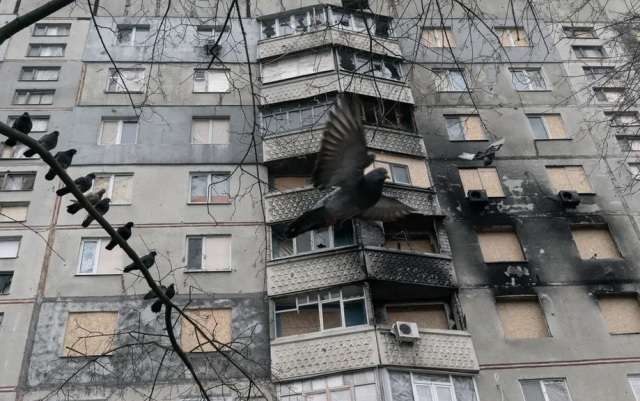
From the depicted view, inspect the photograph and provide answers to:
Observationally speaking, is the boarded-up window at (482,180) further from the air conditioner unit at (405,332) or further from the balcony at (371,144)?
the air conditioner unit at (405,332)

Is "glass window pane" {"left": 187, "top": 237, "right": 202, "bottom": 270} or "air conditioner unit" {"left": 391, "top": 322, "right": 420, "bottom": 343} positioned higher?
"glass window pane" {"left": 187, "top": 237, "right": 202, "bottom": 270}

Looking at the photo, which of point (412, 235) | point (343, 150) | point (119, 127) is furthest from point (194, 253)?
point (343, 150)

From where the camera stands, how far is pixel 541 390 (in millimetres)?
16094

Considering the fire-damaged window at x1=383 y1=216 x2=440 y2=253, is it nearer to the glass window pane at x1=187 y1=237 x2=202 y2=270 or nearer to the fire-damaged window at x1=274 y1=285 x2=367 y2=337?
the fire-damaged window at x1=274 y1=285 x2=367 y2=337

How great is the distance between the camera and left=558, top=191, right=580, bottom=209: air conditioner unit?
19.7m

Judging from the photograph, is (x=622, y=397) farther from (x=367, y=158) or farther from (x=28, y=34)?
(x=28, y=34)

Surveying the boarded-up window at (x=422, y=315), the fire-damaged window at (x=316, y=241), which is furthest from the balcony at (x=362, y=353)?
the fire-damaged window at (x=316, y=241)

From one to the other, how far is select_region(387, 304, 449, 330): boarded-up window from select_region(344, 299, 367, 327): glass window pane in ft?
4.15

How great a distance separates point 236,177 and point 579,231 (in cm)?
1212

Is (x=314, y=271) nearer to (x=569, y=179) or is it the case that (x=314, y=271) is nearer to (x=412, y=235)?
(x=412, y=235)

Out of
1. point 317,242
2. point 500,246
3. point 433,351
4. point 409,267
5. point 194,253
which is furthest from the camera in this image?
point 500,246

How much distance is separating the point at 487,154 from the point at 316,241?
7.14m

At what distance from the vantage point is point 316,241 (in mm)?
17984

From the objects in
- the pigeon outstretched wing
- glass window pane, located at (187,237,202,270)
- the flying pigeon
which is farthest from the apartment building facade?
the pigeon outstretched wing
